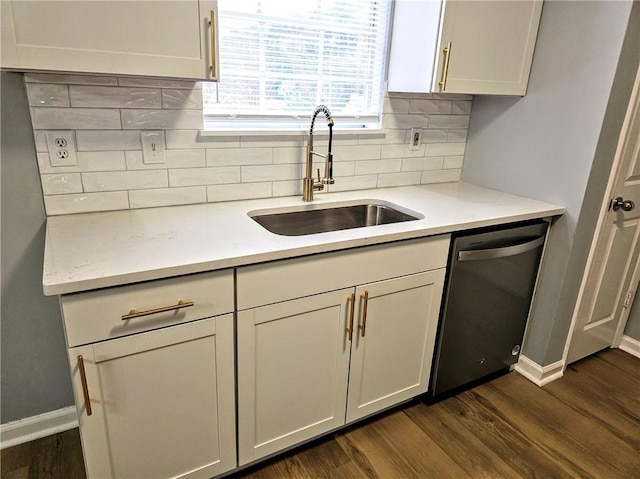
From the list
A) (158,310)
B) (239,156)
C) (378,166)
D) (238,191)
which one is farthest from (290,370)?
(378,166)

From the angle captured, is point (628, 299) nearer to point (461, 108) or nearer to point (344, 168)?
point (461, 108)

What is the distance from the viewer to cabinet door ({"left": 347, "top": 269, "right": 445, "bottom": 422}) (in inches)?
66.7

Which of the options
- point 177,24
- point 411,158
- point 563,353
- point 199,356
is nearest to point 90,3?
point 177,24

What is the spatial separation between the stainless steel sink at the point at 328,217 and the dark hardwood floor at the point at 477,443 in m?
0.88

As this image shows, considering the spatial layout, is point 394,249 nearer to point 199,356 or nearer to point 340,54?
point 199,356

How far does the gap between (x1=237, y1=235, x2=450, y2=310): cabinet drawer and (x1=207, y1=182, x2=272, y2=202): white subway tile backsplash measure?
61cm

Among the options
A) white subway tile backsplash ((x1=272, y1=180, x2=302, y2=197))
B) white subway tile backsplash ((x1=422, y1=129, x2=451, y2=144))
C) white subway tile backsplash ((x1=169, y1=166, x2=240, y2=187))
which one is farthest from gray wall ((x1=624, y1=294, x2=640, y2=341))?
white subway tile backsplash ((x1=169, y1=166, x2=240, y2=187))

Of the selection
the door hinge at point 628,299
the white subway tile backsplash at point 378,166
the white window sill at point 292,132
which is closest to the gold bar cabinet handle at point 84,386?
the white window sill at point 292,132

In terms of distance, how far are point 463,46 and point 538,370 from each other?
1632 mm

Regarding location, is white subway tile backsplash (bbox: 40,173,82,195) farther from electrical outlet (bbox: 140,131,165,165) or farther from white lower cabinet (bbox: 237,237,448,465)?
white lower cabinet (bbox: 237,237,448,465)

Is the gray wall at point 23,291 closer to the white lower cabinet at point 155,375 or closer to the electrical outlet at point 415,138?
the white lower cabinet at point 155,375

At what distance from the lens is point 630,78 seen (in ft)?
6.12

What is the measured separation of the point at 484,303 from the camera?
1999mm

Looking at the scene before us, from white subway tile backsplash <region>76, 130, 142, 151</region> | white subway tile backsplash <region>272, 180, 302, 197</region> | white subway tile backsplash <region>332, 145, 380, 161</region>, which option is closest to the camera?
white subway tile backsplash <region>76, 130, 142, 151</region>
